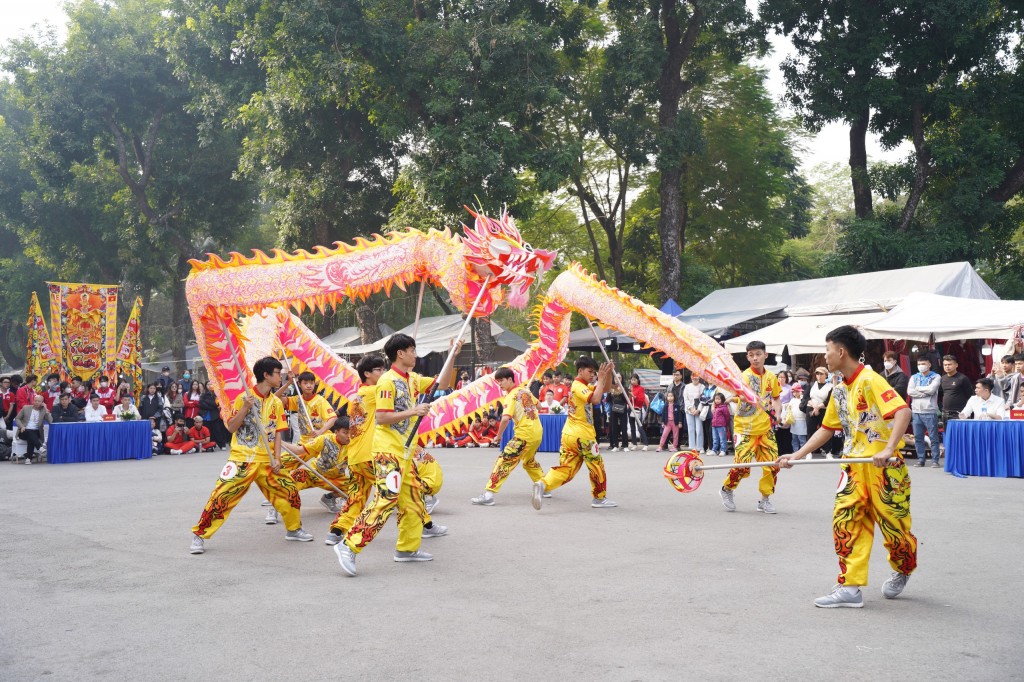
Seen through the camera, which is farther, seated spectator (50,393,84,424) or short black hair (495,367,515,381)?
seated spectator (50,393,84,424)

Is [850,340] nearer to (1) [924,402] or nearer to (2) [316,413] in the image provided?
(2) [316,413]

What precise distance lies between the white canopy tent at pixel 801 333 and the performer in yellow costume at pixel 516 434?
6290mm

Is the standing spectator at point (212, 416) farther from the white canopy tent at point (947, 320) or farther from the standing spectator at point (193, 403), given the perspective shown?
the white canopy tent at point (947, 320)

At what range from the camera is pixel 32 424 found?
643 inches

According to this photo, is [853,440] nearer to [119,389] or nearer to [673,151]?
[119,389]

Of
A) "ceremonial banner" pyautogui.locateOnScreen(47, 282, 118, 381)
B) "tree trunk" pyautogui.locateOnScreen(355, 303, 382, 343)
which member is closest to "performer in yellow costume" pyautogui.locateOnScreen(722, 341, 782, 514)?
"ceremonial banner" pyautogui.locateOnScreen(47, 282, 118, 381)

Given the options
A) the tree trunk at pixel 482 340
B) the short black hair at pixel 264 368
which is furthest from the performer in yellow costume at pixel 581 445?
the tree trunk at pixel 482 340

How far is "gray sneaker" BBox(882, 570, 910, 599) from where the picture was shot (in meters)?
5.25

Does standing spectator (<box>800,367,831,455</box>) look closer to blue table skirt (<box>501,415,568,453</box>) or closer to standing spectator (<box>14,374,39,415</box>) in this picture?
blue table skirt (<box>501,415,568,453</box>)

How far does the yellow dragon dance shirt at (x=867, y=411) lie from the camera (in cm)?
512

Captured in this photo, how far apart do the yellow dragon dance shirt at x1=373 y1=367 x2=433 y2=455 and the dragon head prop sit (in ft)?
8.96

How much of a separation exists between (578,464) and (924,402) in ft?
19.2

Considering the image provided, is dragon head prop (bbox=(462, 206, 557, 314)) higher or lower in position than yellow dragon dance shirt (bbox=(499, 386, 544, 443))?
higher

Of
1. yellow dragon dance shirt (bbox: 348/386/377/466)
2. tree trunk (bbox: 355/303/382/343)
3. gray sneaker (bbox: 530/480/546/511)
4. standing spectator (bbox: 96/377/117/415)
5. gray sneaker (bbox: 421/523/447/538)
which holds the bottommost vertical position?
gray sneaker (bbox: 421/523/447/538)
